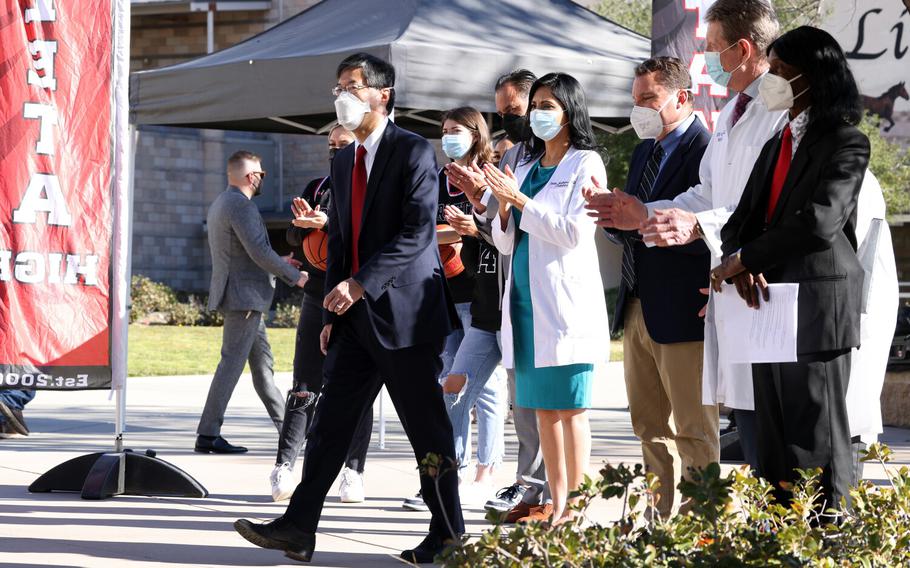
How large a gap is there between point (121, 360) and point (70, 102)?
4.58ft

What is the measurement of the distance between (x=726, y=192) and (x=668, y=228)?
50cm

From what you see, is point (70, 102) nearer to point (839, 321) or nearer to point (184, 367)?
point (839, 321)

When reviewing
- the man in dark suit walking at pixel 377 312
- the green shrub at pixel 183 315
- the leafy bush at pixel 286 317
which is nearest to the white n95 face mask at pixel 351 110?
the man in dark suit walking at pixel 377 312

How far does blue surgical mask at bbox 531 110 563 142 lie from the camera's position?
5.42 metres

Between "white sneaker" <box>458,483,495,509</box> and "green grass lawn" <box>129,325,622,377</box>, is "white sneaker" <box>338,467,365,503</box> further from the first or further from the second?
"green grass lawn" <box>129,325,622,377</box>

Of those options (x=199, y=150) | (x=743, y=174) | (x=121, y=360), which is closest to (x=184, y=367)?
→ (x=121, y=360)

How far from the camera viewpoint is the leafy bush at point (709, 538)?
10.4ft


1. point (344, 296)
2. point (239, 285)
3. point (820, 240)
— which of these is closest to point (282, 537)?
point (344, 296)

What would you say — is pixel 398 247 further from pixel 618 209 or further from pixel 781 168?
pixel 781 168

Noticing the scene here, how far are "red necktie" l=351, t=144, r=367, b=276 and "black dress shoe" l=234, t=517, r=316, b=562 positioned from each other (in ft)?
3.64

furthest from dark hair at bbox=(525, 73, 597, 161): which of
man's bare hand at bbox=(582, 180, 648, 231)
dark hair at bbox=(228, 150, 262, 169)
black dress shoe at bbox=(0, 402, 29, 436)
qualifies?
black dress shoe at bbox=(0, 402, 29, 436)

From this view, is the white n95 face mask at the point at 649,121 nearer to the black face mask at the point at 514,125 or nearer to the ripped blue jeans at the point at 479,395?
the black face mask at the point at 514,125

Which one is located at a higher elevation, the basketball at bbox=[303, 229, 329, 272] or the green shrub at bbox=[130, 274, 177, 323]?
the basketball at bbox=[303, 229, 329, 272]

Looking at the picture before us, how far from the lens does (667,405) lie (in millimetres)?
5492
